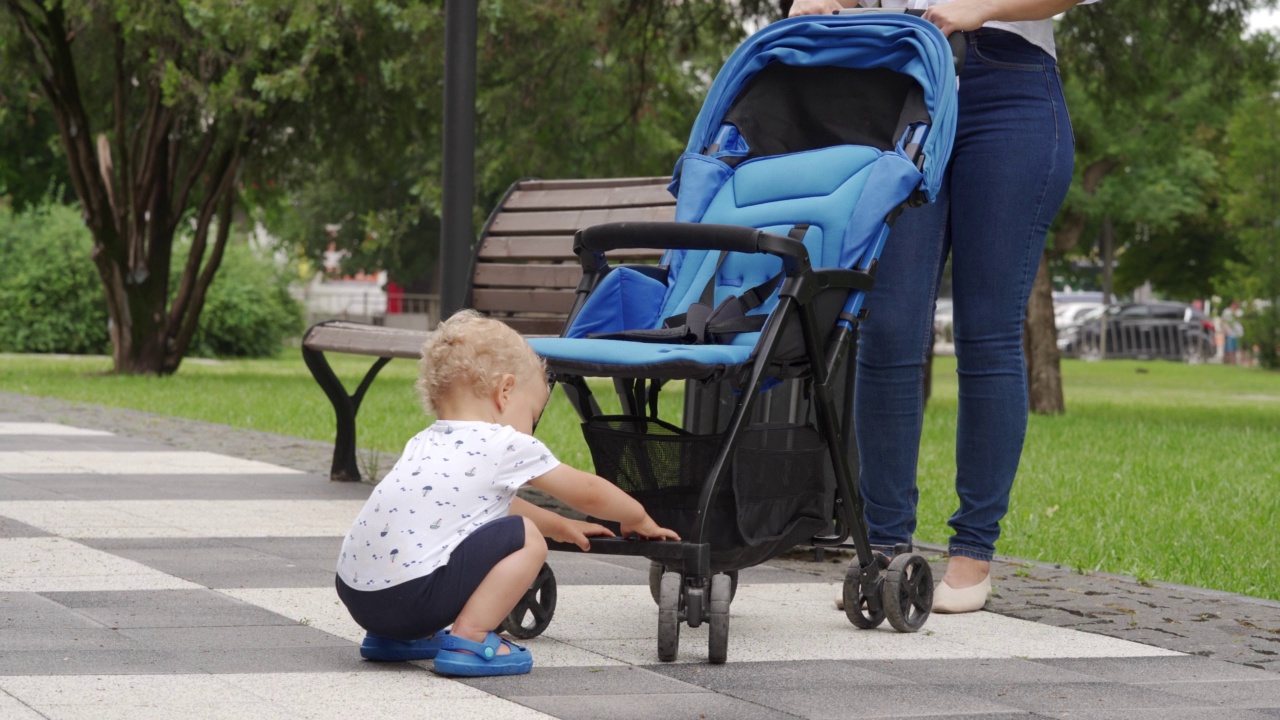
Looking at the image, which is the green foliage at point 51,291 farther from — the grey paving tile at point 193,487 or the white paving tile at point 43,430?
the grey paving tile at point 193,487

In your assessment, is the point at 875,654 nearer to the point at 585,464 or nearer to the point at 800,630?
the point at 800,630

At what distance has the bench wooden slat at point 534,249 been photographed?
22.5 feet

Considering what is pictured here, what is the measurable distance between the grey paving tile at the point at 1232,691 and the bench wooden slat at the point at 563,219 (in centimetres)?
340

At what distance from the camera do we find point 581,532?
346cm

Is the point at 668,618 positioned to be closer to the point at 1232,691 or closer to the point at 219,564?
the point at 1232,691

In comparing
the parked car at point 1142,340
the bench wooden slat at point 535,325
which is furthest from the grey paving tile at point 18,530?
the parked car at point 1142,340

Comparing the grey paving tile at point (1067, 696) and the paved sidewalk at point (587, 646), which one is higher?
the grey paving tile at point (1067, 696)

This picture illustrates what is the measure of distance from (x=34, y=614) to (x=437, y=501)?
1.15 metres

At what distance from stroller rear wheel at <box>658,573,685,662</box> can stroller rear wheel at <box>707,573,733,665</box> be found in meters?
0.07

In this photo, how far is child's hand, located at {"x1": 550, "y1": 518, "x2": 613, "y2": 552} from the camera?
346cm

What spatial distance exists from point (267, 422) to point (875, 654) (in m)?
8.10

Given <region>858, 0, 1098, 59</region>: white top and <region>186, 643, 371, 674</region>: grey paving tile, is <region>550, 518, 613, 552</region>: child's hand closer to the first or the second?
<region>186, 643, 371, 674</region>: grey paving tile

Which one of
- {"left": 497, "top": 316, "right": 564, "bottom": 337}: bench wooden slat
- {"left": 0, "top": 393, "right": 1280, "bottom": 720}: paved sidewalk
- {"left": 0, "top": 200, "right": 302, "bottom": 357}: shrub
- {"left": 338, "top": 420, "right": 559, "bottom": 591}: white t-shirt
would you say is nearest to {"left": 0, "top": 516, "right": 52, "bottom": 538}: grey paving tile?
{"left": 0, "top": 393, "right": 1280, "bottom": 720}: paved sidewalk

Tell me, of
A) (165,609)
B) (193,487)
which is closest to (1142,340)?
(193,487)
